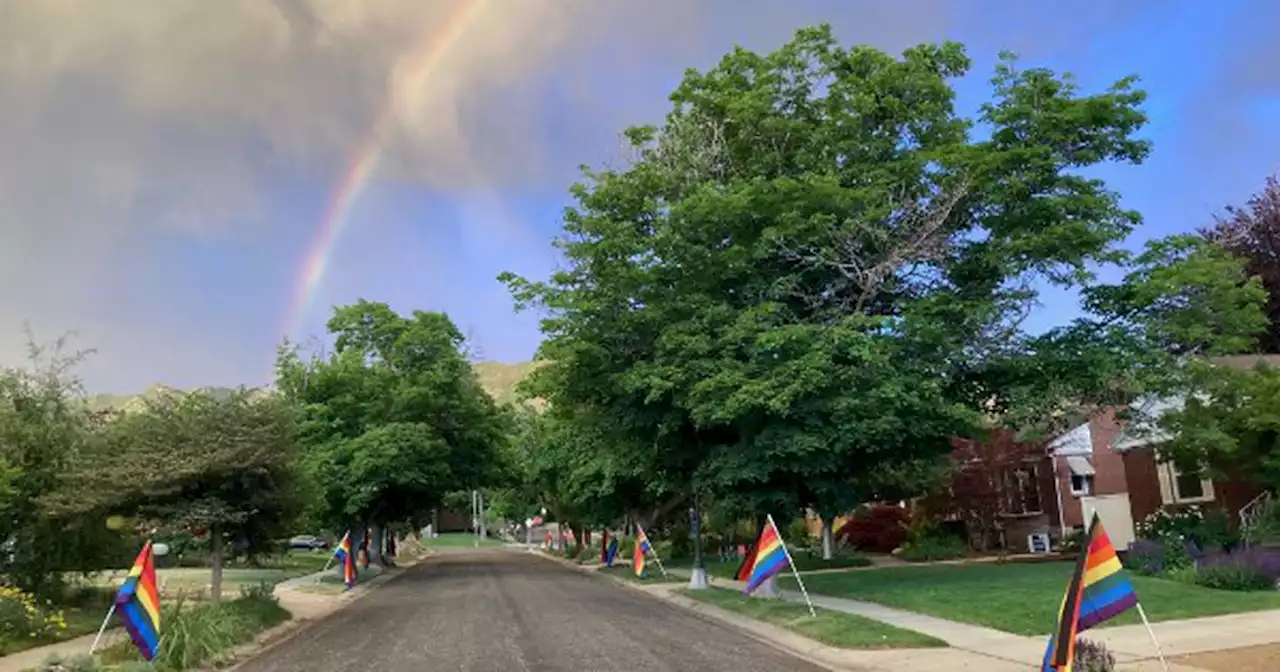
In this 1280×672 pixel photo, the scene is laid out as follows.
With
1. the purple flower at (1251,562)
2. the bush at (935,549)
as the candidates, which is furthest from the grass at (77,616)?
the bush at (935,549)

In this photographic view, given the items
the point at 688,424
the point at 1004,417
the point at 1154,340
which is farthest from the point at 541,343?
the point at 1154,340

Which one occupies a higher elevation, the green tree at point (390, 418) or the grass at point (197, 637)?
the green tree at point (390, 418)

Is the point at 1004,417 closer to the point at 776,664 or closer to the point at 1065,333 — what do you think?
the point at 1065,333

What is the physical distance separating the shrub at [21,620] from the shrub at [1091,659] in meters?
Answer: 15.6

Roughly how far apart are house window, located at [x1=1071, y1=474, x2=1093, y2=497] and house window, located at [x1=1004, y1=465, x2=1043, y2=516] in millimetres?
1663

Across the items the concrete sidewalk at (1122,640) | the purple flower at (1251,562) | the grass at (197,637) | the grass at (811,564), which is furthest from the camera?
the grass at (811,564)

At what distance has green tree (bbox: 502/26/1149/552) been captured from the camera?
2270 centimetres

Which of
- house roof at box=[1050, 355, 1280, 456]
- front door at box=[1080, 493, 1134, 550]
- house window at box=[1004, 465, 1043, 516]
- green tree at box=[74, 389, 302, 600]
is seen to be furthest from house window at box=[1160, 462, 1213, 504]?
green tree at box=[74, 389, 302, 600]

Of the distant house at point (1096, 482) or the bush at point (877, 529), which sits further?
the bush at point (877, 529)

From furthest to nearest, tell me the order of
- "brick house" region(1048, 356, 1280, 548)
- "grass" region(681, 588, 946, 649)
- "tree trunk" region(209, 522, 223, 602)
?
1. "brick house" region(1048, 356, 1280, 548)
2. "tree trunk" region(209, 522, 223, 602)
3. "grass" region(681, 588, 946, 649)

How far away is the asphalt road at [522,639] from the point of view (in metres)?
14.1

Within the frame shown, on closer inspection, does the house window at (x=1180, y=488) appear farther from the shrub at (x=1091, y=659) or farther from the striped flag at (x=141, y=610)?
the striped flag at (x=141, y=610)

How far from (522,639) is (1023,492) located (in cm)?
Answer: 2890

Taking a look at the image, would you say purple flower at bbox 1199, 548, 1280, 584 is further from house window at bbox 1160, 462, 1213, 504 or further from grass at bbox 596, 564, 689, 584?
grass at bbox 596, 564, 689, 584
